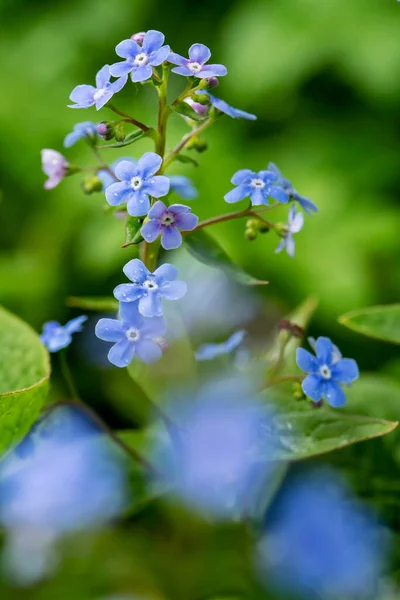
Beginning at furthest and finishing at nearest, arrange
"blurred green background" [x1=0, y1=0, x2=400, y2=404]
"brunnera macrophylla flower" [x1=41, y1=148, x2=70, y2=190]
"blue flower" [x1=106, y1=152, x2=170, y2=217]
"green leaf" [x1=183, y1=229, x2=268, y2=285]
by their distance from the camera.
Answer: "blurred green background" [x1=0, y1=0, x2=400, y2=404] → "brunnera macrophylla flower" [x1=41, y1=148, x2=70, y2=190] → "green leaf" [x1=183, y1=229, x2=268, y2=285] → "blue flower" [x1=106, y1=152, x2=170, y2=217]

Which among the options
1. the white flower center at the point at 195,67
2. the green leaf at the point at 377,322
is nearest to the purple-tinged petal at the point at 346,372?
the green leaf at the point at 377,322

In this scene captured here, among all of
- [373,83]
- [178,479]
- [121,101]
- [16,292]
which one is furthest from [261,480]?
[121,101]

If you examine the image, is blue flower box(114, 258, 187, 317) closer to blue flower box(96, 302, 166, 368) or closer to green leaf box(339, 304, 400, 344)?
blue flower box(96, 302, 166, 368)

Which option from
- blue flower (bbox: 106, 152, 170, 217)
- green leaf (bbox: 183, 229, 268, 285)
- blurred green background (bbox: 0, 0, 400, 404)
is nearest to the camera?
blue flower (bbox: 106, 152, 170, 217)

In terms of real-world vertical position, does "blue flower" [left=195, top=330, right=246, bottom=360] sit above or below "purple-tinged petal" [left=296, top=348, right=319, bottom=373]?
below

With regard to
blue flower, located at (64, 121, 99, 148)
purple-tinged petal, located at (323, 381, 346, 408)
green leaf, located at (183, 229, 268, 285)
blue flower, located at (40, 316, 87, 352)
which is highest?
blue flower, located at (64, 121, 99, 148)

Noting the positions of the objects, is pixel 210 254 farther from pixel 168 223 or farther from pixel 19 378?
pixel 19 378

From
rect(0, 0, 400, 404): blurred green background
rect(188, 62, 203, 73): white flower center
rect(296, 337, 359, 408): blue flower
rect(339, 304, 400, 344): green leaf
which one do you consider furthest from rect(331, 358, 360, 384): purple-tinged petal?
rect(0, 0, 400, 404): blurred green background

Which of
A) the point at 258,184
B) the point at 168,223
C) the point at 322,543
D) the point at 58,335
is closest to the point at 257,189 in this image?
the point at 258,184
